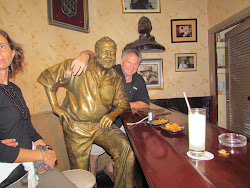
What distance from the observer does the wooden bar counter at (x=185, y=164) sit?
62 cm

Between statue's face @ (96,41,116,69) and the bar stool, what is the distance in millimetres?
829

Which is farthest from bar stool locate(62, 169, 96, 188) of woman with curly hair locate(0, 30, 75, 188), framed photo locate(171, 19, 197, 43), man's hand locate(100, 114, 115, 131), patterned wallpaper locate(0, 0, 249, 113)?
framed photo locate(171, 19, 197, 43)

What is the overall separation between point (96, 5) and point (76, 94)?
2.30 m

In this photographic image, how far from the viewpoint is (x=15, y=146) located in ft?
3.41

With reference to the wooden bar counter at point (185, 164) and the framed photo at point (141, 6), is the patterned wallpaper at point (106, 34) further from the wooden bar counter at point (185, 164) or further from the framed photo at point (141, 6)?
the wooden bar counter at point (185, 164)

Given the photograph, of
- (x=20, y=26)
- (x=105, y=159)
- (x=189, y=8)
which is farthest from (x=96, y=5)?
(x=105, y=159)

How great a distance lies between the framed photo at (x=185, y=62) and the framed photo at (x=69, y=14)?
5.93ft

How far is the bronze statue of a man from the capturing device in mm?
1459

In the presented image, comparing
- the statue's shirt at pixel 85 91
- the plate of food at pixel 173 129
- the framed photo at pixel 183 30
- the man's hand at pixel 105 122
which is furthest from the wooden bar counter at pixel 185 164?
the framed photo at pixel 183 30

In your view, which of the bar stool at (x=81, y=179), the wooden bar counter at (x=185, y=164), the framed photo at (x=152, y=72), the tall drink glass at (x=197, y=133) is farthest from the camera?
the framed photo at (x=152, y=72)

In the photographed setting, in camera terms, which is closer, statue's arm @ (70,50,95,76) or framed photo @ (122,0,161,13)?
statue's arm @ (70,50,95,76)

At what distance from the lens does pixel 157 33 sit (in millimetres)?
3471

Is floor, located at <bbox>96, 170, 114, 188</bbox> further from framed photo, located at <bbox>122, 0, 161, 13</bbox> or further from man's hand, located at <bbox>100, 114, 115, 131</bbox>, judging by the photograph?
framed photo, located at <bbox>122, 0, 161, 13</bbox>

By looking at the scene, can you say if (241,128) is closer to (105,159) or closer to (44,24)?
(105,159)
